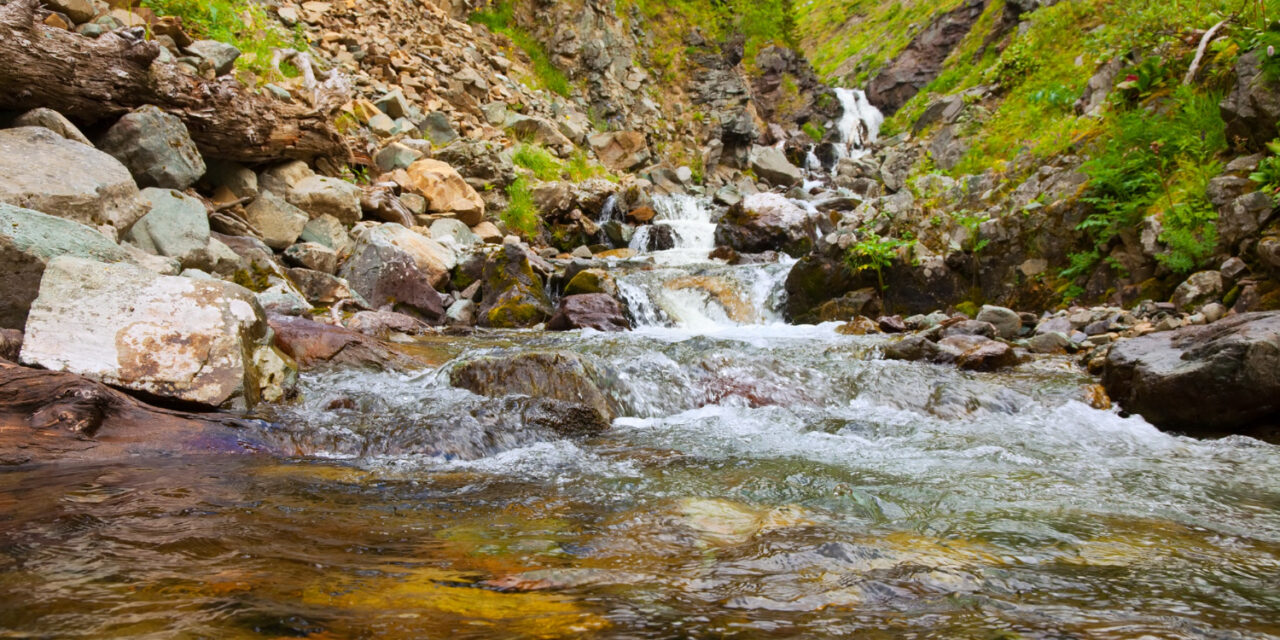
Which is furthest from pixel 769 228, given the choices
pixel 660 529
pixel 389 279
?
pixel 660 529

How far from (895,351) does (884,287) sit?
3.08 metres

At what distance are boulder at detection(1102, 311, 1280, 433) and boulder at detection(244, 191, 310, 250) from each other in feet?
32.4

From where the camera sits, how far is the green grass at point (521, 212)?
13.8 m

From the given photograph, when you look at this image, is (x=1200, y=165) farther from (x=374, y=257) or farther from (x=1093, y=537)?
(x=374, y=257)

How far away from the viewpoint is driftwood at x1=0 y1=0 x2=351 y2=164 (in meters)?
6.54

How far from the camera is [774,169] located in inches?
897

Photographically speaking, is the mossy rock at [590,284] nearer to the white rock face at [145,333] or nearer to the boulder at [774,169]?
the white rock face at [145,333]

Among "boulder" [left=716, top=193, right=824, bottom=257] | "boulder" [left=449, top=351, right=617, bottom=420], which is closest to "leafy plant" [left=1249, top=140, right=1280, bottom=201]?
"boulder" [left=449, top=351, right=617, bottom=420]

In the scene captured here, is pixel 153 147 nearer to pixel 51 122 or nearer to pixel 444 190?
pixel 51 122

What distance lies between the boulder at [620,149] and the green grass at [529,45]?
2474 millimetres

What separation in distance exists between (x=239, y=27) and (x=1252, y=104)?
1493 centimetres

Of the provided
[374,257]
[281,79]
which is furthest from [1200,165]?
[281,79]

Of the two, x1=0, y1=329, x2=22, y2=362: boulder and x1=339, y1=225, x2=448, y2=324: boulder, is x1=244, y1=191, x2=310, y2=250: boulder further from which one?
x1=0, y1=329, x2=22, y2=362: boulder

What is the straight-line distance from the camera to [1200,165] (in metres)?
7.30
